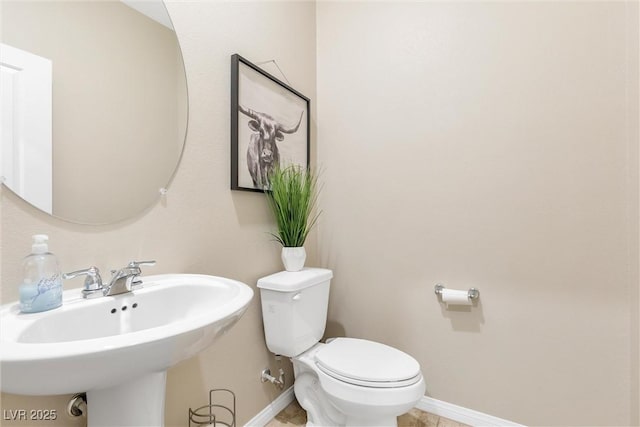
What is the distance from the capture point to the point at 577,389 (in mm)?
1333

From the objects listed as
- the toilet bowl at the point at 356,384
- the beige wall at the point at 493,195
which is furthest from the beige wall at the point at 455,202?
the toilet bowl at the point at 356,384

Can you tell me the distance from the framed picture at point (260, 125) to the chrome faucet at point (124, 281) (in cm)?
53

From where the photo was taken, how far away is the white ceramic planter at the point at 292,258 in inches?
58.9

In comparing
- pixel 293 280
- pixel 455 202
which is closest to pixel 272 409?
pixel 293 280

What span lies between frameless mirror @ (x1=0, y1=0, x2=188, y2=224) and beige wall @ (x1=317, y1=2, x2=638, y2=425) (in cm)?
103

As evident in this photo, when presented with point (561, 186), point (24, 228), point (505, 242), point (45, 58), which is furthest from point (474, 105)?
point (24, 228)

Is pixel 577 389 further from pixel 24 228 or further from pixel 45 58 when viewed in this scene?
pixel 45 58

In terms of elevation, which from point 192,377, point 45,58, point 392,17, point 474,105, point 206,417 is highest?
point 392,17

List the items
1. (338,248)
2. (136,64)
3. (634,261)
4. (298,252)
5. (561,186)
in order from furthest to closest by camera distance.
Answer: (338,248) < (298,252) < (561,186) < (634,261) < (136,64)

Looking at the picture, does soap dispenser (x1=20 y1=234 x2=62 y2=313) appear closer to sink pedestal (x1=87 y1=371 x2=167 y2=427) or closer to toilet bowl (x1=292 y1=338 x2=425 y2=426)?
sink pedestal (x1=87 y1=371 x2=167 y2=427)

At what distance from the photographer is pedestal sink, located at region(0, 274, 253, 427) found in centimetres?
50

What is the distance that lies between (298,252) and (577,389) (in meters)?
1.32

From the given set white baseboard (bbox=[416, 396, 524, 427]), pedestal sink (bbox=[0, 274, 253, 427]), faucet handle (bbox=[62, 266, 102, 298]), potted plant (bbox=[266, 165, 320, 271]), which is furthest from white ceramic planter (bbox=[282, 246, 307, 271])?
white baseboard (bbox=[416, 396, 524, 427])

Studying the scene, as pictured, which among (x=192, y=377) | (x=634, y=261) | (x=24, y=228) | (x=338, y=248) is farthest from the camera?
(x=338, y=248)
